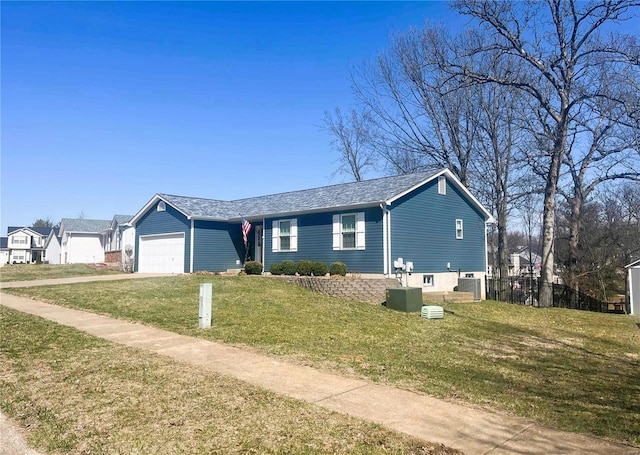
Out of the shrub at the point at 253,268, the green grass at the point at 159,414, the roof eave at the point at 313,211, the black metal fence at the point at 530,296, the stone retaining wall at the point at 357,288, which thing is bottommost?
the black metal fence at the point at 530,296

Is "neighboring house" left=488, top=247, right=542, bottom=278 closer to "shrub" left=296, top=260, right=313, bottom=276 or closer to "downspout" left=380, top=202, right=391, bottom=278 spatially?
"downspout" left=380, top=202, right=391, bottom=278

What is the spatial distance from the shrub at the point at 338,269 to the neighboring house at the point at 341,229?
0.78 metres

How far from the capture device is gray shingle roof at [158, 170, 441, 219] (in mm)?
19938

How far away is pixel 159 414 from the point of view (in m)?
4.80

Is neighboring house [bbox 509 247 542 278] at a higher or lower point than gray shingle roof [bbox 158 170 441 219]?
lower

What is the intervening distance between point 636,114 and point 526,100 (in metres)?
7.63

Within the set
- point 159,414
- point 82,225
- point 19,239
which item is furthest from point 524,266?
point 19,239

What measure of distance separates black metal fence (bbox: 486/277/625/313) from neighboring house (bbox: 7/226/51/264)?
59.4m

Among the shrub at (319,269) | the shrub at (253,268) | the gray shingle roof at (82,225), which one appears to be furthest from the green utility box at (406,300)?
the gray shingle roof at (82,225)

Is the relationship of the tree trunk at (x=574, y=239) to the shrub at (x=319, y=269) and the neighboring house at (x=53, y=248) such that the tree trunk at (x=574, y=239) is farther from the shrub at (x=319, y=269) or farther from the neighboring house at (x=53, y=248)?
the neighboring house at (x=53, y=248)

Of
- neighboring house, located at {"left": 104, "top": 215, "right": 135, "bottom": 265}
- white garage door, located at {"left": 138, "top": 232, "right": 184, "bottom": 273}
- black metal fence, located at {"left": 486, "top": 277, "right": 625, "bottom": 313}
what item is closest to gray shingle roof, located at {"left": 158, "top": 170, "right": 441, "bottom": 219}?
white garage door, located at {"left": 138, "top": 232, "right": 184, "bottom": 273}

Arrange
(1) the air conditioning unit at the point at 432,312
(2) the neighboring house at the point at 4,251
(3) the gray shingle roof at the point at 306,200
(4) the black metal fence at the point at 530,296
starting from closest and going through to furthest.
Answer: (1) the air conditioning unit at the point at 432,312 < (3) the gray shingle roof at the point at 306,200 < (4) the black metal fence at the point at 530,296 < (2) the neighboring house at the point at 4,251

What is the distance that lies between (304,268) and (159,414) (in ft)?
48.3

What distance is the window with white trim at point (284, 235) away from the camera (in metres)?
21.9
